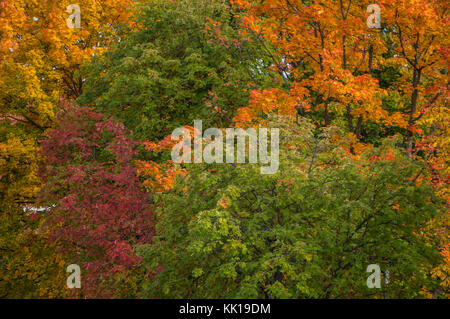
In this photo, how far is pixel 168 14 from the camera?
15.9m

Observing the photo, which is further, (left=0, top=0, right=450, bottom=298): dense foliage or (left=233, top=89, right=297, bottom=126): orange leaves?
(left=233, top=89, right=297, bottom=126): orange leaves

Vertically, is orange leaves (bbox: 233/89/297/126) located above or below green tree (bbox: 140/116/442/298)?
above

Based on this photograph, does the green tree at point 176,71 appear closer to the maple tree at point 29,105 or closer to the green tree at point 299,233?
the maple tree at point 29,105

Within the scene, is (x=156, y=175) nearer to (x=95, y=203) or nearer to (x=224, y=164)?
(x=95, y=203)

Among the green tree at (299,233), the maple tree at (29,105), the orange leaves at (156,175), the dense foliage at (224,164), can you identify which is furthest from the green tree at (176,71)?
the green tree at (299,233)

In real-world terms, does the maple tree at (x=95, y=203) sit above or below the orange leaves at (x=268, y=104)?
below

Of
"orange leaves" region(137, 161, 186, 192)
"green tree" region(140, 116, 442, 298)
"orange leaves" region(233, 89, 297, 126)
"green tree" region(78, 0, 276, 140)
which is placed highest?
"green tree" region(78, 0, 276, 140)

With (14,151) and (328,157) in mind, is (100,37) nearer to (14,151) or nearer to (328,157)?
(14,151)

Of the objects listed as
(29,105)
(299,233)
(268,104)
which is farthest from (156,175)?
(29,105)

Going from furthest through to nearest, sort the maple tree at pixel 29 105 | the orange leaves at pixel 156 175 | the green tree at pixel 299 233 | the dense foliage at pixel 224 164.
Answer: the maple tree at pixel 29 105, the orange leaves at pixel 156 175, the dense foliage at pixel 224 164, the green tree at pixel 299 233

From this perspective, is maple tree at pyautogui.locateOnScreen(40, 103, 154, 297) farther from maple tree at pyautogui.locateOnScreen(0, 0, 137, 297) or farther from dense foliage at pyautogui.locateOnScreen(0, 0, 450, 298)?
maple tree at pyautogui.locateOnScreen(0, 0, 137, 297)

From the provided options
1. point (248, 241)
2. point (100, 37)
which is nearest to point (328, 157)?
point (248, 241)

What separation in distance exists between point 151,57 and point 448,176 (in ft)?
31.5

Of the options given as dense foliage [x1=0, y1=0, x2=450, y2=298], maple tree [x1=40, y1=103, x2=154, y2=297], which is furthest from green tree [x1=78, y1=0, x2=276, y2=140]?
maple tree [x1=40, y1=103, x2=154, y2=297]
